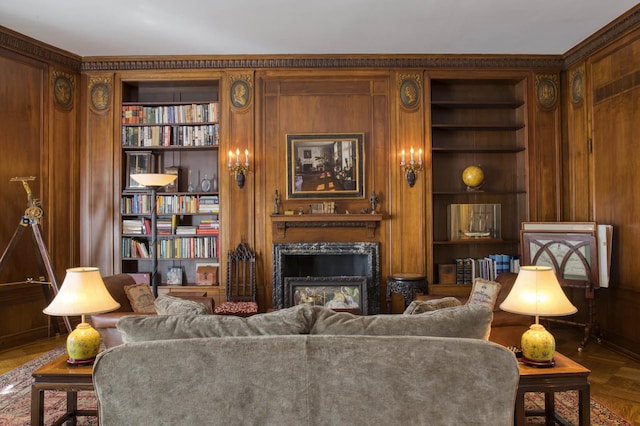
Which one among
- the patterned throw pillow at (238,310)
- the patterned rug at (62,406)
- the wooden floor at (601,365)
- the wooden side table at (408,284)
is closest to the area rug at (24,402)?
the patterned rug at (62,406)

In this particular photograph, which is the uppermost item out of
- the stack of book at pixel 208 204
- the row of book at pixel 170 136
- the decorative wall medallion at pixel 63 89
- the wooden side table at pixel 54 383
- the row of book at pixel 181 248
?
the decorative wall medallion at pixel 63 89

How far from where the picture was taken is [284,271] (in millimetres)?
5270

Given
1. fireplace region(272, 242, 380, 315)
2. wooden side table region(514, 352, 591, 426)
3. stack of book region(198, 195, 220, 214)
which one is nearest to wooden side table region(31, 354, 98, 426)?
wooden side table region(514, 352, 591, 426)

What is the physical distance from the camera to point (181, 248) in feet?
17.5

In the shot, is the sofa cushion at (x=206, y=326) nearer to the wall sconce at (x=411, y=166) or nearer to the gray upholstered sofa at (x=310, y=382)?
the gray upholstered sofa at (x=310, y=382)

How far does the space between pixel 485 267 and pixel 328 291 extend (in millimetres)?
1858

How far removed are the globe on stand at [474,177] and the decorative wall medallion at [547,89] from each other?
1.08 metres

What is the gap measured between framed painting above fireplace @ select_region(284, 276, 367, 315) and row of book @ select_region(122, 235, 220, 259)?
972mm

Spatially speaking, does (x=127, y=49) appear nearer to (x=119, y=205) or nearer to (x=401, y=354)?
(x=119, y=205)

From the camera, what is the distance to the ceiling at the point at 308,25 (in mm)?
3975

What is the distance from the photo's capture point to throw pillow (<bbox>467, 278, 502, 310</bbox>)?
3.38 metres

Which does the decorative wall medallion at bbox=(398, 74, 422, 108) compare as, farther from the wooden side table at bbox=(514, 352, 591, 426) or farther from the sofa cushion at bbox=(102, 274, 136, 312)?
the wooden side table at bbox=(514, 352, 591, 426)

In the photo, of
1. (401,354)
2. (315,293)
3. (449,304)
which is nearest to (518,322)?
(449,304)

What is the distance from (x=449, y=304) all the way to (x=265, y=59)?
3.91 metres
